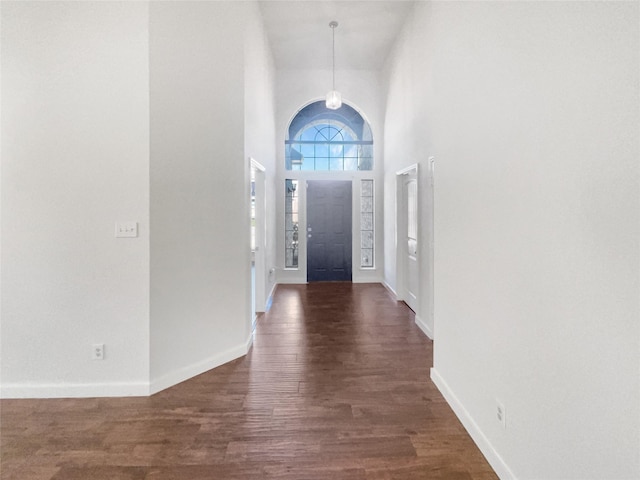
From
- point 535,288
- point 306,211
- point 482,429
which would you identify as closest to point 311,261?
point 306,211

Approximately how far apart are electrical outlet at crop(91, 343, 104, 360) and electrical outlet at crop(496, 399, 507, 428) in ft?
8.87

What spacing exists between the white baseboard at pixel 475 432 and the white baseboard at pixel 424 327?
3.32ft

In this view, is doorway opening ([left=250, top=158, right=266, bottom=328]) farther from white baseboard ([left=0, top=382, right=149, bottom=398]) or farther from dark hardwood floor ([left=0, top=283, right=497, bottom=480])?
white baseboard ([left=0, top=382, right=149, bottom=398])

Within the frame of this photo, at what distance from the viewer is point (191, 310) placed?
268 cm

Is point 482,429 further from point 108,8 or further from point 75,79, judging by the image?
point 108,8

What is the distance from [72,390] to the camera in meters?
2.40

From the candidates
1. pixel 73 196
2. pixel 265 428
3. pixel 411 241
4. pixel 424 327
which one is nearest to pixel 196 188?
pixel 73 196

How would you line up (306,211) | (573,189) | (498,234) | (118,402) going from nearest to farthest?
(573,189) < (498,234) < (118,402) < (306,211)

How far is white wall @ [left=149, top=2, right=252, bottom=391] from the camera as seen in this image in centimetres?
246

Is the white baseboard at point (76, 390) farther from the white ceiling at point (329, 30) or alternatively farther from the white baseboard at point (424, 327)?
the white ceiling at point (329, 30)

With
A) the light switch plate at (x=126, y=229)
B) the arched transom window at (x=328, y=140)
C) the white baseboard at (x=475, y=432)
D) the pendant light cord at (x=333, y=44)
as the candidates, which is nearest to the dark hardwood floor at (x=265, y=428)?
the white baseboard at (x=475, y=432)

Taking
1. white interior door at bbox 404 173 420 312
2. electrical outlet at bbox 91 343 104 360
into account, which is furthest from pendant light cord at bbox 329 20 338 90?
electrical outlet at bbox 91 343 104 360

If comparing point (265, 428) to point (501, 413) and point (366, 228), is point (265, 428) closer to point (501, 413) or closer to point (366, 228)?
point (501, 413)

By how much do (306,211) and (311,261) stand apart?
1.03 metres
